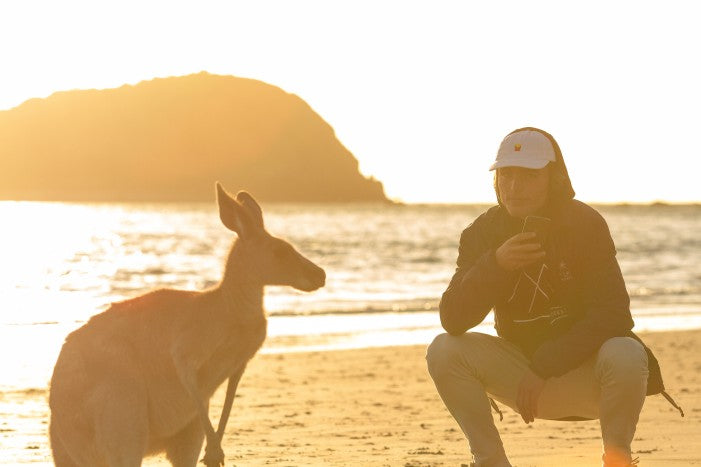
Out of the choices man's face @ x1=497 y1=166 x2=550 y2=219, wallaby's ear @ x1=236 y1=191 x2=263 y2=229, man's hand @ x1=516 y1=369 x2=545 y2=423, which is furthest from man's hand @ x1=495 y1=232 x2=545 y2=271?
wallaby's ear @ x1=236 y1=191 x2=263 y2=229

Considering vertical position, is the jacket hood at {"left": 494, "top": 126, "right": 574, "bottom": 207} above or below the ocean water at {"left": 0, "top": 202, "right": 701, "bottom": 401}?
above

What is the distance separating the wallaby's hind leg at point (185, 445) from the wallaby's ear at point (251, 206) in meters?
0.95

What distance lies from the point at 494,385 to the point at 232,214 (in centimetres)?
156

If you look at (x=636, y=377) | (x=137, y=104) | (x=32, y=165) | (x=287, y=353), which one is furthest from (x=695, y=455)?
(x=137, y=104)

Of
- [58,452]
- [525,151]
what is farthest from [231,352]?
[525,151]

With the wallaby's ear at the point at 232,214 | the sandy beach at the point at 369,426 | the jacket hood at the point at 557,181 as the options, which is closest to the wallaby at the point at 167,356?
A: the wallaby's ear at the point at 232,214

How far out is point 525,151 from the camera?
5352 millimetres

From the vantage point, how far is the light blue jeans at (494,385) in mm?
5336

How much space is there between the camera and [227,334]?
500 centimetres

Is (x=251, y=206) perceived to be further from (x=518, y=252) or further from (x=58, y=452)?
(x=58, y=452)

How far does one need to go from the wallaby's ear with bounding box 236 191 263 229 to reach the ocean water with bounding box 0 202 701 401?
0.66 metres

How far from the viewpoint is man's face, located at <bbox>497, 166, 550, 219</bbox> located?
538 cm

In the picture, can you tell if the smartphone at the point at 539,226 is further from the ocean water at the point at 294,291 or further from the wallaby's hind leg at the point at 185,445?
the wallaby's hind leg at the point at 185,445

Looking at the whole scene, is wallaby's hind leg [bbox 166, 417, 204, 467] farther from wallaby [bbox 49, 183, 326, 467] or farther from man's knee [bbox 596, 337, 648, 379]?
man's knee [bbox 596, 337, 648, 379]
